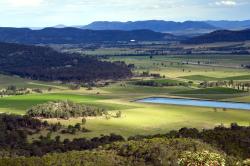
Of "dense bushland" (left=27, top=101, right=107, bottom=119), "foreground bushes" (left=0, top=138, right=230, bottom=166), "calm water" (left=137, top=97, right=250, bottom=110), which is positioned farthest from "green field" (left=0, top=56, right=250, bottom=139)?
"foreground bushes" (left=0, top=138, right=230, bottom=166)

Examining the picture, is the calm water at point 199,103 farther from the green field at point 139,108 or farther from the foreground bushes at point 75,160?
the foreground bushes at point 75,160

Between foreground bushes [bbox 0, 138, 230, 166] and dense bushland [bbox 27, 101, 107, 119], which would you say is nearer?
foreground bushes [bbox 0, 138, 230, 166]

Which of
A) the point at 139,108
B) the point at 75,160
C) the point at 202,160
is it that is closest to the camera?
the point at 202,160

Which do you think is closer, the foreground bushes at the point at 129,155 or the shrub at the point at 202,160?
the shrub at the point at 202,160

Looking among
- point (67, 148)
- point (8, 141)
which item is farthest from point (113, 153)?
point (8, 141)

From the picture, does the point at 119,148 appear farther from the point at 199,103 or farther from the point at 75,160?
the point at 199,103

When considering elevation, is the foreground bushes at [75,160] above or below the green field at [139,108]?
above

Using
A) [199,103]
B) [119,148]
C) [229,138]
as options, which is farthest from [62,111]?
[119,148]

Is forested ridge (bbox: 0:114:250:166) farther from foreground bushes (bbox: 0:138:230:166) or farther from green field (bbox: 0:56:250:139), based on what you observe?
green field (bbox: 0:56:250:139)

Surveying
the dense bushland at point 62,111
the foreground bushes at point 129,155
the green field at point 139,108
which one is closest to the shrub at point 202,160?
the foreground bushes at point 129,155

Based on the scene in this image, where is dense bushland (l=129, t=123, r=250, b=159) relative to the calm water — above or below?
above

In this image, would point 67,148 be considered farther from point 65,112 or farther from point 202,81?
point 202,81
